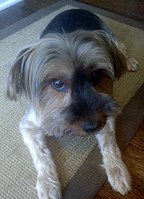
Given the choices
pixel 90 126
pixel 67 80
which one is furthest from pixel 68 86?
pixel 90 126

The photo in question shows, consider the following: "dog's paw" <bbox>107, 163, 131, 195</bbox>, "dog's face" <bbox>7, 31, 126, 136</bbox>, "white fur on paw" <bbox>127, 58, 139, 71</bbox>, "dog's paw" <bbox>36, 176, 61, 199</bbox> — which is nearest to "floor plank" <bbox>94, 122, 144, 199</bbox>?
"dog's paw" <bbox>107, 163, 131, 195</bbox>

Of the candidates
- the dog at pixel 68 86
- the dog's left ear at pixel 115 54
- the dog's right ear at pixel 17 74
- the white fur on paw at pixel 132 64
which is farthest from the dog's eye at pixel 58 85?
the white fur on paw at pixel 132 64

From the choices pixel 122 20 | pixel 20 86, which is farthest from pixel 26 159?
pixel 122 20

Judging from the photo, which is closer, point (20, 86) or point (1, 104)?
point (20, 86)

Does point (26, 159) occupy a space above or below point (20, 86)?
below

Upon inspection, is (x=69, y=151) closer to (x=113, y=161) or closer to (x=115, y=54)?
(x=113, y=161)

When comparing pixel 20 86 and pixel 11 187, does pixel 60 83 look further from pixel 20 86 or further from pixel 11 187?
pixel 11 187
